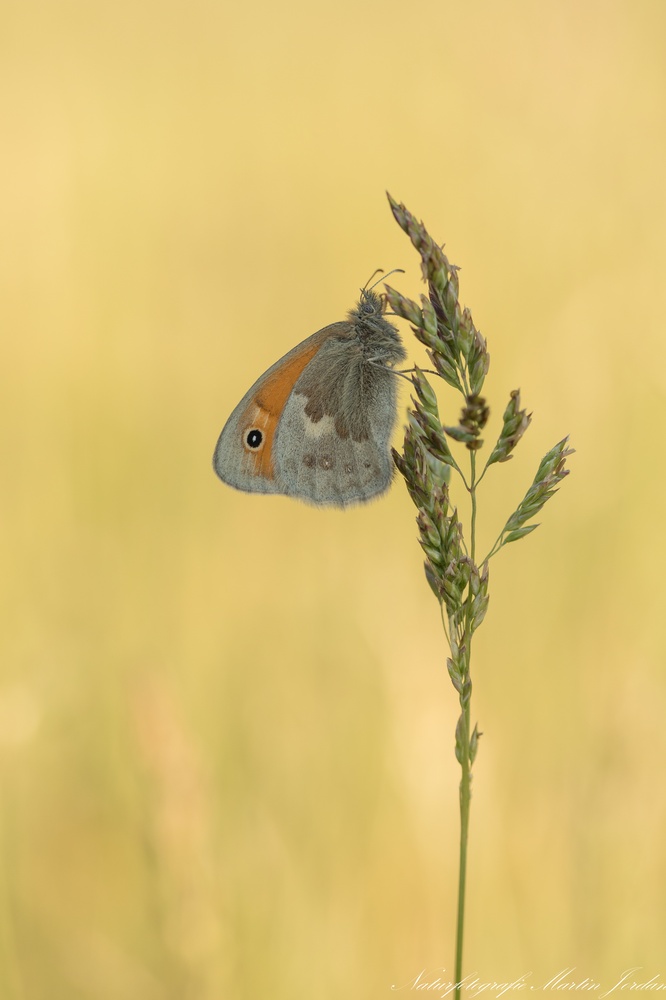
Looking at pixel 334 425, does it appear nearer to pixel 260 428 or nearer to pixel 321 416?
pixel 321 416

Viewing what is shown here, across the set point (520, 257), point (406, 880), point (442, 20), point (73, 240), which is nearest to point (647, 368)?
point (520, 257)

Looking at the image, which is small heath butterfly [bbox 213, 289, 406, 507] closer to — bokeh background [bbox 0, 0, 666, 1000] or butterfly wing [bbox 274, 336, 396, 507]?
butterfly wing [bbox 274, 336, 396, 507]

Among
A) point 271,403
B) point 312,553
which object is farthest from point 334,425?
point 312,553

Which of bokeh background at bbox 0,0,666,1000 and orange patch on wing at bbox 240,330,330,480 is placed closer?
bokeh background at bbox 0,0,666,1000

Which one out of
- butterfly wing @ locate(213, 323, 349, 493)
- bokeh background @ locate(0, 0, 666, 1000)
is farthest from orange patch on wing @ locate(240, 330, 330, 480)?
bokeh background @ locate(0, 0, 666, 1000)

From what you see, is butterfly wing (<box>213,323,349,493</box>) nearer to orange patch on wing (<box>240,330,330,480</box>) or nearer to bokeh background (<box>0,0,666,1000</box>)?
orange patch on wing (<box>240,330,330,480</box>)

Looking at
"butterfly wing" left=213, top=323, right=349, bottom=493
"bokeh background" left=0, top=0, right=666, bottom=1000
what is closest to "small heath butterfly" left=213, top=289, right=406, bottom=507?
"butterfly wing" left=213, top=323, right=349, bottom=493

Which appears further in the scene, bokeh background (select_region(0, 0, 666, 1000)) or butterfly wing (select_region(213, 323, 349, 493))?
butterfly wing (select_region(213, 323, 349, 493))
